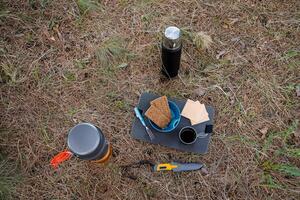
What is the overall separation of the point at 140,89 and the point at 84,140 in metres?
0.72

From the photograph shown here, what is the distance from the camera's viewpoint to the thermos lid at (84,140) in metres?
2.06

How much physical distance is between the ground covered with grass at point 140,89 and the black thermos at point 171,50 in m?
0.13

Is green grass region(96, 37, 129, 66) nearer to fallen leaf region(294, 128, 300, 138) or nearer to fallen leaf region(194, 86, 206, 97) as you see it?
fallen leaf region(194, 86, 206, 97)

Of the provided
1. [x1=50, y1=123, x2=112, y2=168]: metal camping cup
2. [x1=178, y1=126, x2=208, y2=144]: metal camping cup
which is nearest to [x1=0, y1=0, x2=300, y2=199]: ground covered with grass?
[x1=178, y1=126, x2=208, y2=144]: metal camping cup

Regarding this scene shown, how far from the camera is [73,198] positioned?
7.76ft

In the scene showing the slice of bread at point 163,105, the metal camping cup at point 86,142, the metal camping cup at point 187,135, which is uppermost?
the metal camping cup at point 86,142

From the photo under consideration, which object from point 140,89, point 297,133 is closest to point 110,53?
point 140,89

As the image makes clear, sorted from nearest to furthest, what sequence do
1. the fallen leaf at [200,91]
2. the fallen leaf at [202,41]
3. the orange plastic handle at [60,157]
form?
1. the orange plastic handle at [60,157]
2. the fallen leaf at [200,91]
3. the fallen leaf at [202,41]

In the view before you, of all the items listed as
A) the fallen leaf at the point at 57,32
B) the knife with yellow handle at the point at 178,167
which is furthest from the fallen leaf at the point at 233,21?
the fallen leaf at the point at 57,32

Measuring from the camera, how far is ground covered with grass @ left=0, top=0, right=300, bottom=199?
2375mm

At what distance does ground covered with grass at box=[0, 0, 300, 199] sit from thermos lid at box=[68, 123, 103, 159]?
15.3 inches

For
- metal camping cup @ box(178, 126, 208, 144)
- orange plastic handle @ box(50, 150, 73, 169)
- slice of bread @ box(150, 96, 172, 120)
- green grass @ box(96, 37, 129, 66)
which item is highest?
green grass @ box(96, 37, 129, 66)

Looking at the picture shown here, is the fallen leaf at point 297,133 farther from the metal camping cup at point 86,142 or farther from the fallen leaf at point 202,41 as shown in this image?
the metal camping cup at point 86,142

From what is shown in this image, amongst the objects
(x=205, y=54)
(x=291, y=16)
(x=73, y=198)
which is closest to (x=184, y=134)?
(x=205, y=54)
